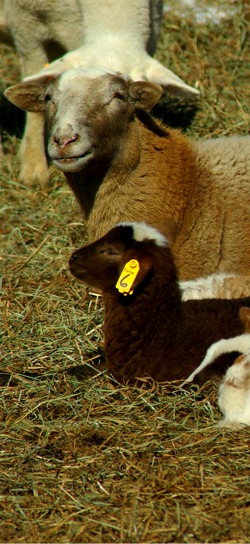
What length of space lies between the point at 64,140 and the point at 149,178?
714 millimetres

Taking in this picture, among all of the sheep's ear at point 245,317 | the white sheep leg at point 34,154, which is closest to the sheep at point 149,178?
the sheep's ear at point 245,317

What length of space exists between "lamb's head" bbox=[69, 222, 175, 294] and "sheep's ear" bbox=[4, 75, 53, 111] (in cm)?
157

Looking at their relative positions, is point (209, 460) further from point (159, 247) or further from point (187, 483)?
point (159, 247)

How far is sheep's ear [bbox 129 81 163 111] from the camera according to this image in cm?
682

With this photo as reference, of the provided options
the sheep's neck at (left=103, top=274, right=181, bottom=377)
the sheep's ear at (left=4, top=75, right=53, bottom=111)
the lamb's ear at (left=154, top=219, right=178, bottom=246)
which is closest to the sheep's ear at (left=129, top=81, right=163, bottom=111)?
the sheep's ear at (left=4, top=75, right=53, bottom=111)

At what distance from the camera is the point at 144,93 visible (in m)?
6.88

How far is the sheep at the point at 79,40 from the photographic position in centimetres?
754

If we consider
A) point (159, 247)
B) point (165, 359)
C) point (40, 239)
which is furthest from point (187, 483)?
point (40, 239)

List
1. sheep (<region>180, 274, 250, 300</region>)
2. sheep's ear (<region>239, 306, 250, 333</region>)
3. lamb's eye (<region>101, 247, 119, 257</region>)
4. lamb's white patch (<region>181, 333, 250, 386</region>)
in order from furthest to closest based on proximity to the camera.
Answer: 1. sheep (<region>180, 274, 250, 300</region>)
2. lamb's eye (<region>101, 247, 119, 257</region>)
3. sheep's ear (<region>239, 306, 250, 333</region>)
4. lamb's white patch (<region>181, 333, 250, 386</region>)

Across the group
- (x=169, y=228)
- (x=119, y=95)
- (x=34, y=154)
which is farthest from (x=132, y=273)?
(x=34, y=154)

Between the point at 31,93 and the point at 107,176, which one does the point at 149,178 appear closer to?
the point at 107,176

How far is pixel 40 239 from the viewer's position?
→ 830 centimetres

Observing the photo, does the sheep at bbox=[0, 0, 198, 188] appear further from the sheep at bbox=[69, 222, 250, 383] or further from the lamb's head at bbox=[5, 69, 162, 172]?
the sheep at bbox=[69, 222, 250, 383]

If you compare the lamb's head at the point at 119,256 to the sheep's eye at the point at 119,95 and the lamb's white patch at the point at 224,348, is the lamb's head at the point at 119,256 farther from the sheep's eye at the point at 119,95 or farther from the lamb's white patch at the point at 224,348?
the sheep's eye at the point at 119,95
